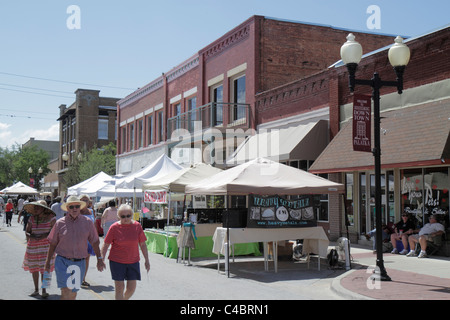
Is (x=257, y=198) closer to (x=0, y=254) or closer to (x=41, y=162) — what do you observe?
(x=0, y=254)

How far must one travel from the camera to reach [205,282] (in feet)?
33.5

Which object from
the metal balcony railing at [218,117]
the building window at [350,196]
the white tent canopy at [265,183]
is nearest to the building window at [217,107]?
the metal balcony railing at [218,117]

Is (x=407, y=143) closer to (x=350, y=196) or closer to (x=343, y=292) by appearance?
(x=350, y=196)

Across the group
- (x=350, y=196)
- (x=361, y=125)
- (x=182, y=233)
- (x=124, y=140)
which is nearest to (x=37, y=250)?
(x=182, y=233)

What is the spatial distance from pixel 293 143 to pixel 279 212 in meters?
6.93

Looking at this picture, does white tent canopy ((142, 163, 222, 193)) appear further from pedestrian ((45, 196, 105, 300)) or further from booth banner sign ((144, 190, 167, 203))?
pedestrian ((45, 196, 105, 300))

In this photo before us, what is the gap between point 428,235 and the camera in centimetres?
1343

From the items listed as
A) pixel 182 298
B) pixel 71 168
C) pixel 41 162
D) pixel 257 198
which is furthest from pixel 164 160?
pixel 41 162

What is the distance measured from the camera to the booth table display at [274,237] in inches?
462

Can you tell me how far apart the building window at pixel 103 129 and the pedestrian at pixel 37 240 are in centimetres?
5024

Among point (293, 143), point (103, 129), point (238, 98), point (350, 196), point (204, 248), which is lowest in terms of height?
point (204, 248)

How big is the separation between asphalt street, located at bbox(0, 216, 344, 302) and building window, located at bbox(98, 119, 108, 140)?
4531 centimetres

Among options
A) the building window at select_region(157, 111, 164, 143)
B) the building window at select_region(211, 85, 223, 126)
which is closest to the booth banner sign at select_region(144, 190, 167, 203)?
the building window at select_region(211, 85, 223, 126)

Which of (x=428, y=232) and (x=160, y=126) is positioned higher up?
(x=160, y=126)
